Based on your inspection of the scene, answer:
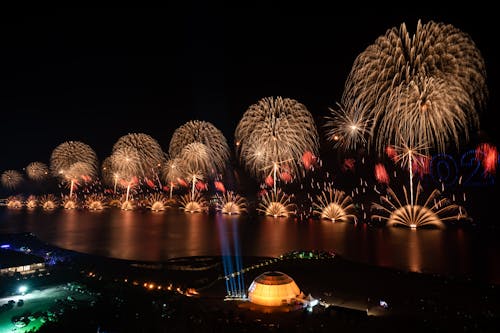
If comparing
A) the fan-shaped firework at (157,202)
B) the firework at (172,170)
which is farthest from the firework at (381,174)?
the fan-shaped firework at (157,202)

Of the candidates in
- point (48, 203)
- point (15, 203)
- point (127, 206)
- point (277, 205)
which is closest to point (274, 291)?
point (277, 205)

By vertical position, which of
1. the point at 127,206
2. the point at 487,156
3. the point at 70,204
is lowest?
the point at 127,206

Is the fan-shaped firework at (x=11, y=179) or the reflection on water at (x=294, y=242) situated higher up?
the fan-shaped firework at (x=11, y=179)

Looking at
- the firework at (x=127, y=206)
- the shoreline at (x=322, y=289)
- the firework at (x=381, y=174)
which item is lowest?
the shoreline at (x=322, y=289)

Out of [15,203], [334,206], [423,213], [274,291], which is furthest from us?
[15,203]

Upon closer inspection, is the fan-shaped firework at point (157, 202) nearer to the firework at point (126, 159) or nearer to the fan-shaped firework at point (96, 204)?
the fan-shaped firework at point (96, 204)

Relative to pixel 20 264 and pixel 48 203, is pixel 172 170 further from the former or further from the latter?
pixel 20 264

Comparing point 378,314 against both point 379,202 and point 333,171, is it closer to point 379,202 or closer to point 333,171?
point 379,202
